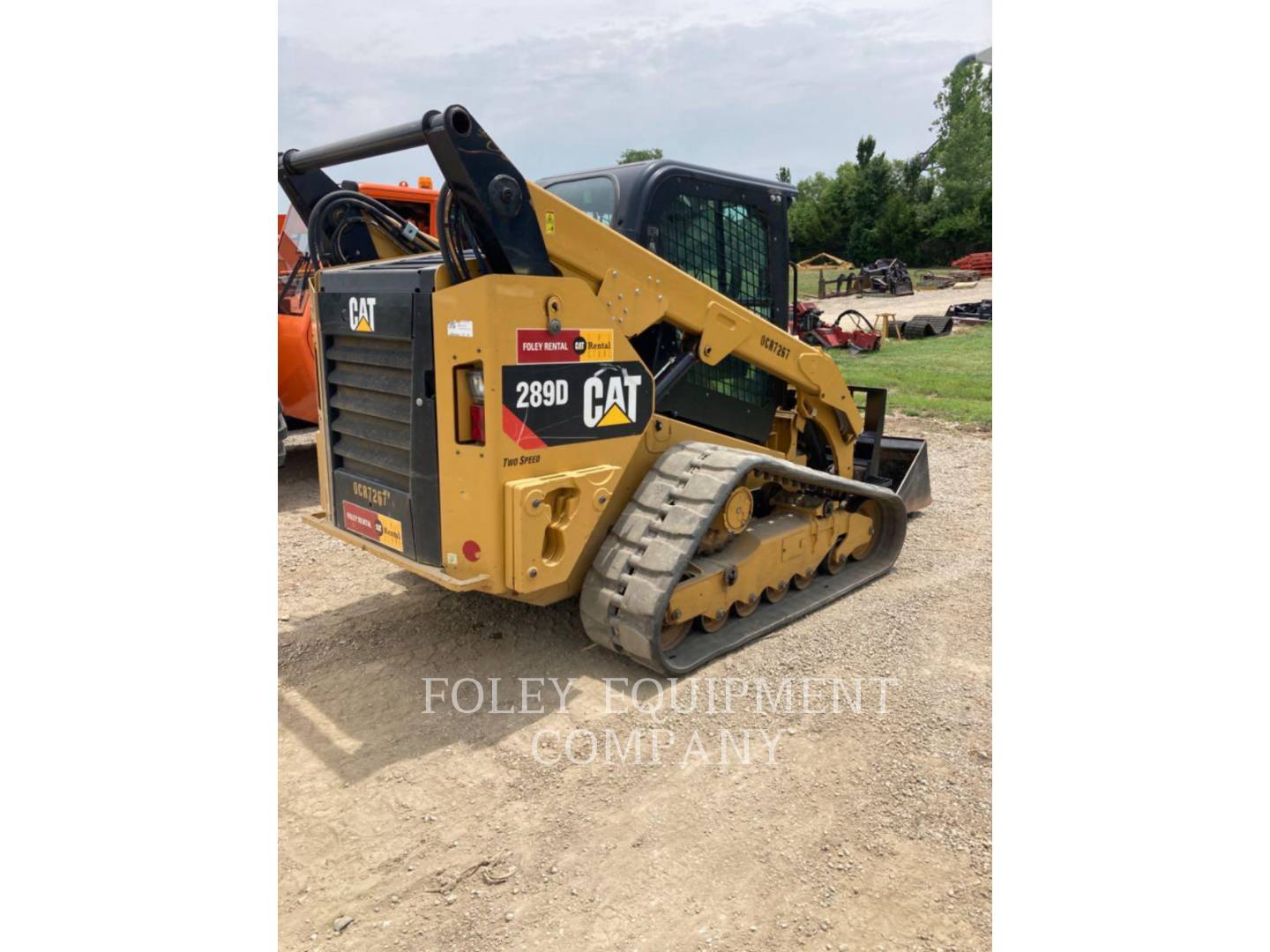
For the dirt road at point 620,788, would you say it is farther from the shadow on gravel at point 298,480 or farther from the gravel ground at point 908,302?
the gravel ground at point 908,302

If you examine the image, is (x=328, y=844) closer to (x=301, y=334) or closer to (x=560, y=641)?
(x=560, y=641)

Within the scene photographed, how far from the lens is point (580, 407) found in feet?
13.7

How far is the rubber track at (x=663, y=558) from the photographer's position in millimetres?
4121

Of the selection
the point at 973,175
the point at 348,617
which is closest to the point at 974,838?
the point at 348,617

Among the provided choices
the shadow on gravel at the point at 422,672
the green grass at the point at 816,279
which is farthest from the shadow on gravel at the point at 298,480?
the green grass at the point at 816,279

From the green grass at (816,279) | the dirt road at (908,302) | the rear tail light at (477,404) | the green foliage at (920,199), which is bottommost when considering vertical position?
the rear tail light at (477,404)

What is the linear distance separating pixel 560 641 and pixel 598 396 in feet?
4.51

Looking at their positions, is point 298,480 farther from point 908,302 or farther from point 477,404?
point 908,302

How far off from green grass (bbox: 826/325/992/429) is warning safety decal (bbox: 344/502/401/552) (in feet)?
26.6

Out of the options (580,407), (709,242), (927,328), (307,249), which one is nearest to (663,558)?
(580,407)

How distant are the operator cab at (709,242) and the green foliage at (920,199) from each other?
43.1 meters

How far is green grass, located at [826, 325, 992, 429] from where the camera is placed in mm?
11734

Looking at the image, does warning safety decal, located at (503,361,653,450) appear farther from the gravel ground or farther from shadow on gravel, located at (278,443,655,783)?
the gravel ground

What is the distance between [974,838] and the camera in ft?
10.3
